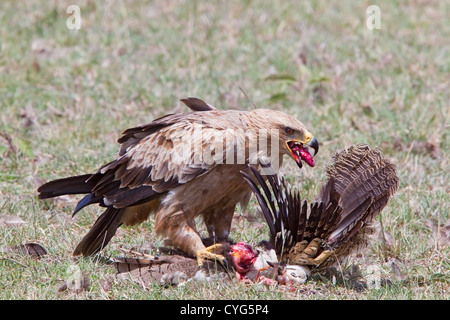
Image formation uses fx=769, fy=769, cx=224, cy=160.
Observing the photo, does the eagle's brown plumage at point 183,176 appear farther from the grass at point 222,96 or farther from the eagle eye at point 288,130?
the grass at point 222,96

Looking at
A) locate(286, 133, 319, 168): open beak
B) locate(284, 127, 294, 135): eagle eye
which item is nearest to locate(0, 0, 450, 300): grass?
locate(286, 133, 319, 168): open beak

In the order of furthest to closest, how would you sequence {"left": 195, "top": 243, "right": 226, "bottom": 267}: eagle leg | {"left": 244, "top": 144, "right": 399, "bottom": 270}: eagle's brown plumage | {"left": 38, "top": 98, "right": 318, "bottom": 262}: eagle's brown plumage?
1. {"left": 38, "top": 98, "right": 318, "bottom": 262}: eagle's brown plumage
2. {"left": 195, "top": 243, "right": 226, "bottom": 267}: eagle leg
3. {"left": 244, "top": 144, "right": 399, "bottom": 270}: eagle's brown plumage

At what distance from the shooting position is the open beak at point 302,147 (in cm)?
455

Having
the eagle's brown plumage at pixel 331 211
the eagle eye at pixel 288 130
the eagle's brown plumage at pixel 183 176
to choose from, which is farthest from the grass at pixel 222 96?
the eagle eye at pixel 288 130

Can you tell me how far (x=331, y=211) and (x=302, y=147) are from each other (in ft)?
1.64

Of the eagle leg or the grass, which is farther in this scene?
the grass

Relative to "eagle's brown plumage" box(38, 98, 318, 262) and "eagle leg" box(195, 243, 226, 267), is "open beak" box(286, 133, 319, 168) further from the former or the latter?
"eagle leg" box(195, 243, 226, 267)

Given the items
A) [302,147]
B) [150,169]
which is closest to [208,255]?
[150,169]

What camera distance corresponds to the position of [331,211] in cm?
427

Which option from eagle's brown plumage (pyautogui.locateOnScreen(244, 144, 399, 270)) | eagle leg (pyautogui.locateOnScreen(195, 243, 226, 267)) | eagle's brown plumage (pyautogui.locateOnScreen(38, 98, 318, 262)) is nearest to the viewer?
eagle's brown plumage (pyautogui.locateOnScreen(244, 144, 399, 270))

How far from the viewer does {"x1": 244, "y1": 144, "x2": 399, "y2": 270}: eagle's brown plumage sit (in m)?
4.27

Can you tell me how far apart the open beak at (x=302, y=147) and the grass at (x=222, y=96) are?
72 centimetres

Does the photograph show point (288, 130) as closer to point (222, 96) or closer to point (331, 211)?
point (331, 211)

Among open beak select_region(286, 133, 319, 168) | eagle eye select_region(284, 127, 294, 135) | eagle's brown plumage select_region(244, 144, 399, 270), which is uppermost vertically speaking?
eagle eye select_region(284, 127, 294, 135)
